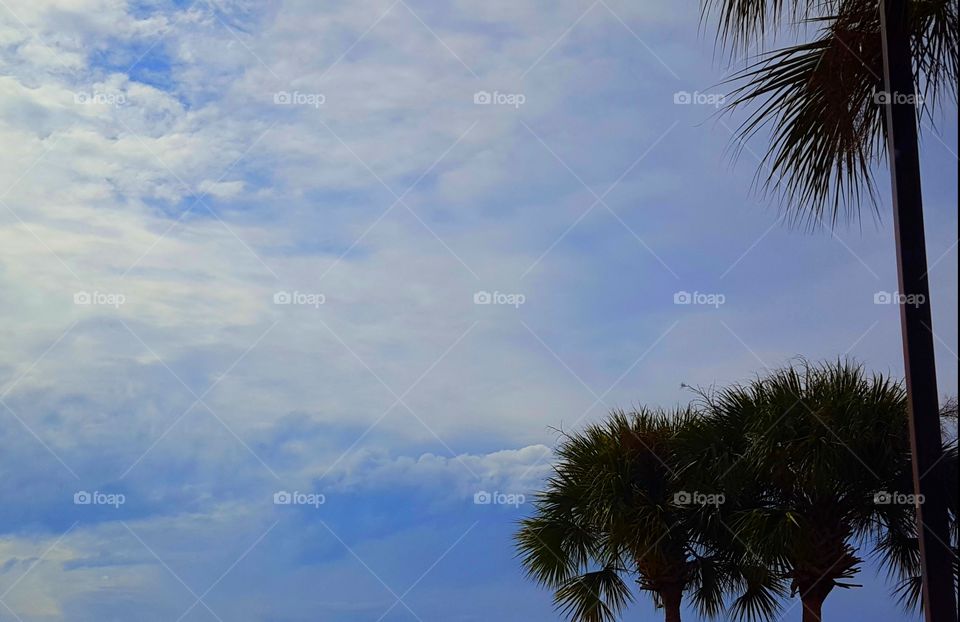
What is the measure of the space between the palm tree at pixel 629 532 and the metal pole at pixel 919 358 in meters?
7.15

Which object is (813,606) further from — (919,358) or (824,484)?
(919,358)

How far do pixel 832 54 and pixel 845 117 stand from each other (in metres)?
0.39

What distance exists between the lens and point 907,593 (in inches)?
376

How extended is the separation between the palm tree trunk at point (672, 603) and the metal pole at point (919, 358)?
7914mm

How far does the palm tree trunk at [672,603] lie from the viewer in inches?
456

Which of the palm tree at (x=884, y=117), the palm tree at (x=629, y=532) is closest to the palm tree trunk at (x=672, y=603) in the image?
the palm tree at (x=629, y=532)

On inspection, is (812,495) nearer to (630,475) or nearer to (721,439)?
(721,439)

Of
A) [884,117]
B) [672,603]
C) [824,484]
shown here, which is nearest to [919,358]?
[884,117]

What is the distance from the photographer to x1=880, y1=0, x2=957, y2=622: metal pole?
3883mm

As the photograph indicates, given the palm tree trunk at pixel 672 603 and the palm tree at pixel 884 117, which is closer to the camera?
the palm tree at pixel 884 117

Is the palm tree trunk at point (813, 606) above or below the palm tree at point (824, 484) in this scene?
below

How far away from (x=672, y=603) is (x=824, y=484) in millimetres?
2583

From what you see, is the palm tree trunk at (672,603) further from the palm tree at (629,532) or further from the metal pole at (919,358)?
the metal pole at (919,358)

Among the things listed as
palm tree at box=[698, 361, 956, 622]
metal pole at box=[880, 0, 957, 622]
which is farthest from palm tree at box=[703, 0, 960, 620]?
palm tree at box=[698, 361, 956, 622]
